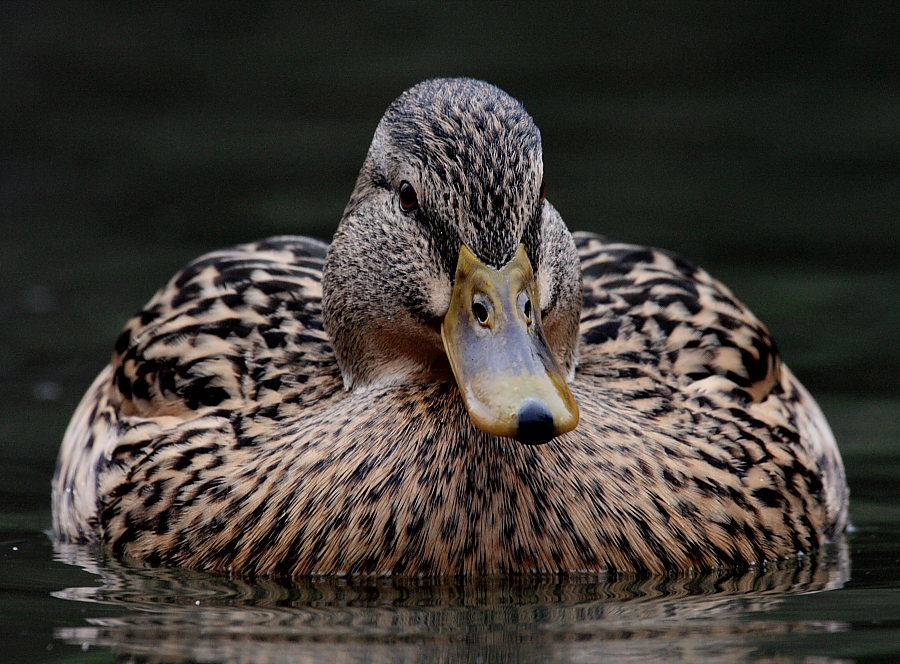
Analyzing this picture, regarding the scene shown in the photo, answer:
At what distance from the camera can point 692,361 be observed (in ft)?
24.8

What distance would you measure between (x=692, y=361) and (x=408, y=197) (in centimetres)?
158

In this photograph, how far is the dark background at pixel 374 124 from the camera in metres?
10.3

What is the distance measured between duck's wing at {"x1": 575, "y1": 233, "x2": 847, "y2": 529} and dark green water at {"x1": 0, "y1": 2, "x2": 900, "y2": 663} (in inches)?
18.6

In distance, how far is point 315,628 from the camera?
597cm

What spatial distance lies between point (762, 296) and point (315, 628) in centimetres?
529

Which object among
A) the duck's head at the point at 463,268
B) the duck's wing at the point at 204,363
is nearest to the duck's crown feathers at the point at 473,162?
the duck's head at the point at 463,268

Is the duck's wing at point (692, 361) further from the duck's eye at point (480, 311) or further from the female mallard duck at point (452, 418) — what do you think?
the duck's eye at point (480, 311)

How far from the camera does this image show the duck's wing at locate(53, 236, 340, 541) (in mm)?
7367

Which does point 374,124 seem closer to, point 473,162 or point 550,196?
point 550,196

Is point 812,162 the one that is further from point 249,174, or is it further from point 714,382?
point 714,382

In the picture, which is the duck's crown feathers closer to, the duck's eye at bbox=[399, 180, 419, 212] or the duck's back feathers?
the duck's eye at bbox=[399, 180, 419, 212]

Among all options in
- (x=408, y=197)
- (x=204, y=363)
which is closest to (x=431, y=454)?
(x=408, y=197)

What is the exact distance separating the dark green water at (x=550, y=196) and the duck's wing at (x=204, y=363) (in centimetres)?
40

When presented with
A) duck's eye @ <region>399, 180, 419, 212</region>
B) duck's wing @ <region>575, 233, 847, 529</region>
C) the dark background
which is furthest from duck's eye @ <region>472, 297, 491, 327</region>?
the dark background
